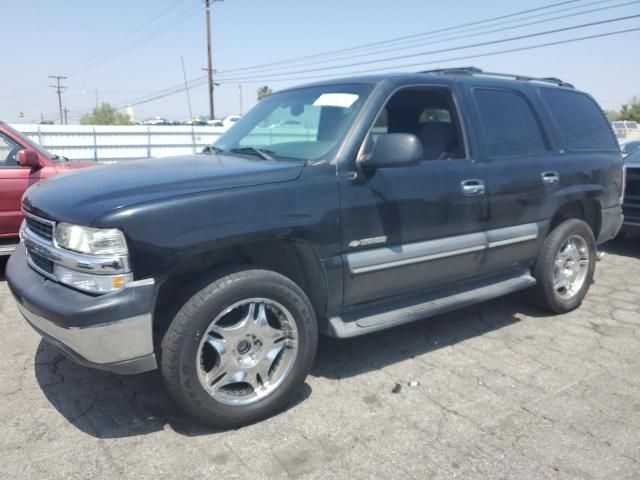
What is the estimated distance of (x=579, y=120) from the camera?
4.84 metres

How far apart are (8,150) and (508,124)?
5.23 metres

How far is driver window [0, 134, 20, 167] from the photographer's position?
5.85m

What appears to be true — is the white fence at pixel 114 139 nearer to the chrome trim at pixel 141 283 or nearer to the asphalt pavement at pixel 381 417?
the asphalt pavement at pixel 381 417

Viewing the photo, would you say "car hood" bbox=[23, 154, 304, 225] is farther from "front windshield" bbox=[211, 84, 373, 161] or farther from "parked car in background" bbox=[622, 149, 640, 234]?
"parked car in background" bbox=[622, 149, 640, 234]

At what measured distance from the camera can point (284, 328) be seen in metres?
3.01

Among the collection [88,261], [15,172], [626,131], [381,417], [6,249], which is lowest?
[381,417]

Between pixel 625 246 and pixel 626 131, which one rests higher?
pixel 626 131

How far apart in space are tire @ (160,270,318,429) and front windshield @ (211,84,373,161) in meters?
0.91

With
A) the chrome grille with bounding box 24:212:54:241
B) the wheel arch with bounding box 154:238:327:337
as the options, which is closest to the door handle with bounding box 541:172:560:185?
the wheel arch with bounding box 154:238:327:337

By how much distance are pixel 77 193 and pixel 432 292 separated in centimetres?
238

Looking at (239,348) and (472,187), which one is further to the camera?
(472,187)

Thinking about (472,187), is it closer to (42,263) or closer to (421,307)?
(421,307)

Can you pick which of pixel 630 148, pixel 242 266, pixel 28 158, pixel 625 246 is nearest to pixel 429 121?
pixel 242 266

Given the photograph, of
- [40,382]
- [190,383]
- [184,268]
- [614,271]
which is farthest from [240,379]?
[614,271]
